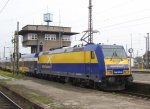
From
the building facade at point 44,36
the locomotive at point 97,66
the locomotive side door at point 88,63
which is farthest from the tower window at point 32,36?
the locomotive side door at point 88,63

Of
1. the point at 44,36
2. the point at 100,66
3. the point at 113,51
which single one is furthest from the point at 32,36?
the point at 100,66

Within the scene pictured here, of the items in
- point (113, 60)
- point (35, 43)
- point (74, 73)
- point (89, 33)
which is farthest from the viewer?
point (35, 43)

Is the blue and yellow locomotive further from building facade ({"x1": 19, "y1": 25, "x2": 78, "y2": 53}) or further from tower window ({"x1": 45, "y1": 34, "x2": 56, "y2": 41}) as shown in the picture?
tower window ({"x1": 45, "y1": 34, "x2": 56, "y2": 41})

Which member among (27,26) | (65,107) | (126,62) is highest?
(27,26)

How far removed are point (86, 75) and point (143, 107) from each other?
10.4m

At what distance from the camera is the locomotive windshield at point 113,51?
Result: 22.3 metres

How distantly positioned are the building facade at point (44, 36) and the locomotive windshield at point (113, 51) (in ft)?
197

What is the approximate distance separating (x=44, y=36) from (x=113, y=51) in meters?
66.2

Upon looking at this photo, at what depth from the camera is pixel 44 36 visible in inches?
3467

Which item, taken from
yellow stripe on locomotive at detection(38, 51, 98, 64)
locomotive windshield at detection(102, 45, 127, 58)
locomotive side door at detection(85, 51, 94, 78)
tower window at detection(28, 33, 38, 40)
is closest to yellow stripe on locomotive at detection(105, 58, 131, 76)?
locomotive windshield at detection(102, 45, 127, 58)

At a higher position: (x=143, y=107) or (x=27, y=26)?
(x=27, y=26)

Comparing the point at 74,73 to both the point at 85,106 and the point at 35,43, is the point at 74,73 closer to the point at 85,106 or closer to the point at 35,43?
the point at 85,106

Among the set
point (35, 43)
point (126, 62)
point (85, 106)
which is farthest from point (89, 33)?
point (35, 43)

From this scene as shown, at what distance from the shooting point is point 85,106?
45.7ft
